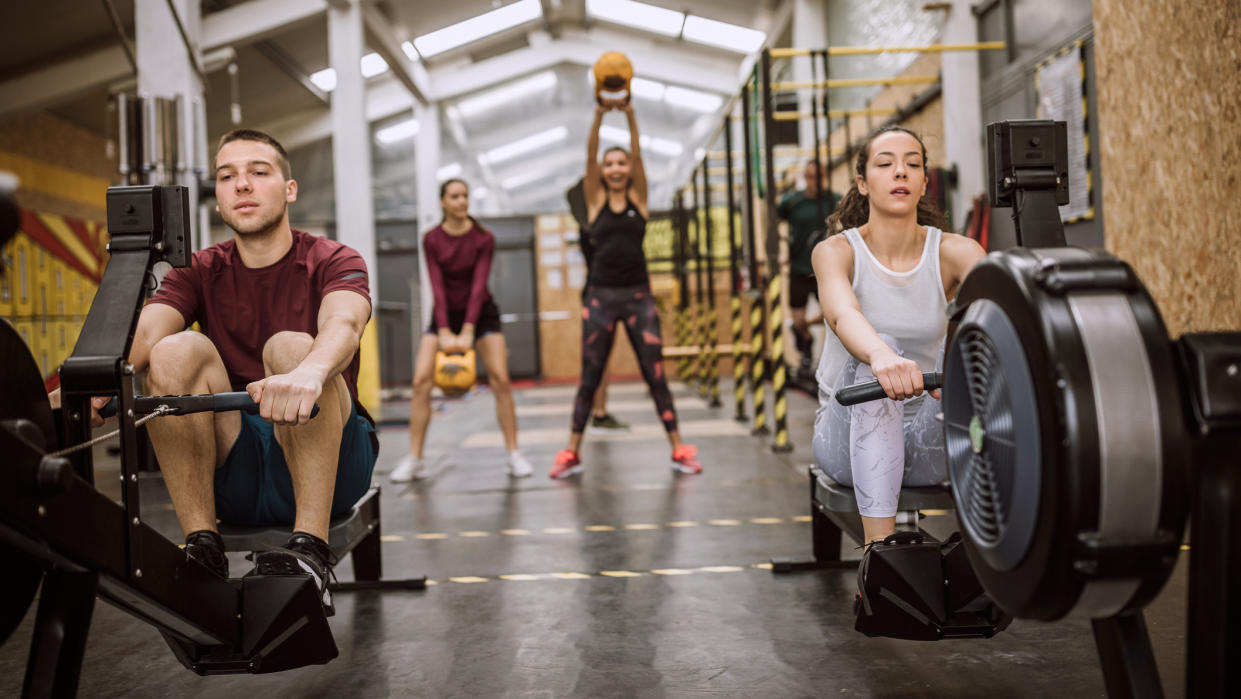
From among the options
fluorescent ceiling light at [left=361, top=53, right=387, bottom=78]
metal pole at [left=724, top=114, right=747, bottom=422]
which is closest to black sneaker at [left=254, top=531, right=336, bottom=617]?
metal pole at [left=724, top=114, right=747, bottom=422]

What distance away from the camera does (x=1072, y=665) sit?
1812mm

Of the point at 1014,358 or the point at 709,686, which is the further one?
the point at 709,686

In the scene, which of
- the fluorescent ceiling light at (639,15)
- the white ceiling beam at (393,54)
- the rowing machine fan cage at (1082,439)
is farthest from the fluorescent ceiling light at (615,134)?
the rowing machine fan cage at (1082,439)

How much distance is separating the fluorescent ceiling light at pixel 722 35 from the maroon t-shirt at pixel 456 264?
27.5 feet

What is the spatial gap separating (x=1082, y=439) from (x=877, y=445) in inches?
32.1

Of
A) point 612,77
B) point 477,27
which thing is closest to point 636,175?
point 612,77

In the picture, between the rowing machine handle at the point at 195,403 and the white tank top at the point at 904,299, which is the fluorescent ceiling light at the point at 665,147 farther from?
the rowing machine handle at the point at 195,403

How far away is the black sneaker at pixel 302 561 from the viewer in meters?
1.65

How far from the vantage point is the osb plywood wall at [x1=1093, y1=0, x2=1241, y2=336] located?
2.95 metres

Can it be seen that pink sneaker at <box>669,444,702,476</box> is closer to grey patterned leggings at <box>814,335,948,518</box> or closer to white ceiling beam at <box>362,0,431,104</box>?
grey patterned leggings at <box>814,335,948,518</box>

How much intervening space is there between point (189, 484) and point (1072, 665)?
171 cm

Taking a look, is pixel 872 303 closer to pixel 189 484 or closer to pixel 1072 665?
pixel 1072 665

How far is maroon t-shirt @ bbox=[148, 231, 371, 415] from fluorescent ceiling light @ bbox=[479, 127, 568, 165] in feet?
41.7

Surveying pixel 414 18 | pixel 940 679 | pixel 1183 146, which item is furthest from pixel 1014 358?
pixel 414 18
